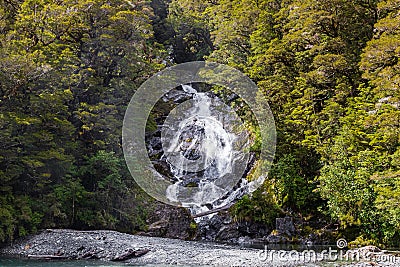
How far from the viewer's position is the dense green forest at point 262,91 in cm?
1595

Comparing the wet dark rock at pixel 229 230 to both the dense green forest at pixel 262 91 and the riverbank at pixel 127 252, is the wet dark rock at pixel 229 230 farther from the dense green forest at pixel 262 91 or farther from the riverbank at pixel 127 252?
the riverbank at pixel 127 252

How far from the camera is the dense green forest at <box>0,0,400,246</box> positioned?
16.0 metres

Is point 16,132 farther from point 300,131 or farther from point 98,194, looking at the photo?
point 300,131

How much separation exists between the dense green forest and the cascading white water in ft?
6.64

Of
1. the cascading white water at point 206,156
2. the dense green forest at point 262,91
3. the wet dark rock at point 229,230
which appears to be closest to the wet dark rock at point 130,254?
the dense green forest at point 262,91

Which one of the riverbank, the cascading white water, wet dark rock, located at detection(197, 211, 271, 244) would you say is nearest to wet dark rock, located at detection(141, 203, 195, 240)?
wet dark rock, located at detection(197, 211, 271, 244)

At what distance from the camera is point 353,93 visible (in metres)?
20.4

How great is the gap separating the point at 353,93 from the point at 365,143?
12.6 feet

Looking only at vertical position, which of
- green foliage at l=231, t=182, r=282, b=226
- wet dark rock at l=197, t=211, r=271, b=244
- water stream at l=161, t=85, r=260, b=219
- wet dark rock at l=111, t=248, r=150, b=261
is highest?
water stream at l=161, t=85, r=260, b=219

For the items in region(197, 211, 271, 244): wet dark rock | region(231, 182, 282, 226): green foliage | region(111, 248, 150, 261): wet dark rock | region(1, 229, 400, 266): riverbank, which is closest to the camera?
region(1, 229, 400, 266): riverbank

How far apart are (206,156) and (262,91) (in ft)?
16.8

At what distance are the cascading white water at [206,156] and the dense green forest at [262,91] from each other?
202 centimetres

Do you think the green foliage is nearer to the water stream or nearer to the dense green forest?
the dense green forest

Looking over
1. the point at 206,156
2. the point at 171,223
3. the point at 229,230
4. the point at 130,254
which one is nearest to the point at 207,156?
the point at 206,156
